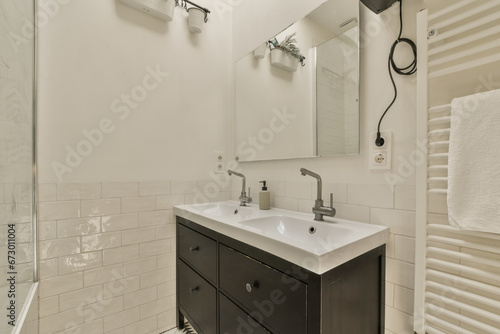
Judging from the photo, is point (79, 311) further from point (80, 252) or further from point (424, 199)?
point (424, 199)

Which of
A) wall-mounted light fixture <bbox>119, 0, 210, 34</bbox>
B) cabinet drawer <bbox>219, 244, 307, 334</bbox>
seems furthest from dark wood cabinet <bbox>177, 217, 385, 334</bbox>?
wall-mounted light fixture <bbox>119, 0, 210, 34</bbox>

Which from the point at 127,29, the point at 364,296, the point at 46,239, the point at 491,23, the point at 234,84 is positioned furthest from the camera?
the point at 234,84

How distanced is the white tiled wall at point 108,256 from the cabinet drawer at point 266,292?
0.70m

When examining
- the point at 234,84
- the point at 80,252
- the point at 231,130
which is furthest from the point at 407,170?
the point at 80,252

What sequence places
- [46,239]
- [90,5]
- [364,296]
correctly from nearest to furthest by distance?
[364,296], [46,239], [90,5]

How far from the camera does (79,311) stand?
1.32 meters

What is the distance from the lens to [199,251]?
53.1 inches

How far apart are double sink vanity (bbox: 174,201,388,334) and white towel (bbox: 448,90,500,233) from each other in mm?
306

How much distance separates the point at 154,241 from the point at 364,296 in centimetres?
128

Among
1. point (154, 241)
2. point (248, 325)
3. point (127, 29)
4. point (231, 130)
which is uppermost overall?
point (127, 29)

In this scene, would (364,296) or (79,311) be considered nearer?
(364,296)

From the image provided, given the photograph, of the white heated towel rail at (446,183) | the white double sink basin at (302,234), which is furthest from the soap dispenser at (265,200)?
the white heated towel rail at (446,183)

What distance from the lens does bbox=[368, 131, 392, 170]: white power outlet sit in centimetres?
101

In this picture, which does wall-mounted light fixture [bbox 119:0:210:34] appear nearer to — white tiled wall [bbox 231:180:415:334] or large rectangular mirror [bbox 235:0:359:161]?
large rectangular mirror [bbox 235:0:359:161]
